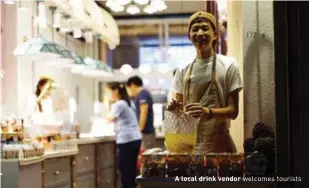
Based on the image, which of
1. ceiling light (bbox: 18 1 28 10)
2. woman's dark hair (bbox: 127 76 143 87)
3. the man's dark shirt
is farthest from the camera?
the man's dark shirt

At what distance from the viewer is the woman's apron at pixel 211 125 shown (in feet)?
6.21

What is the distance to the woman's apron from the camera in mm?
1893

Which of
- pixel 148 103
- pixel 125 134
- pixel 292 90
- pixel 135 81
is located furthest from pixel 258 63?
pixel 148 103

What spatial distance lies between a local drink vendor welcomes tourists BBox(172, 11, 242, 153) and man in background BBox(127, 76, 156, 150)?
286 centimetres

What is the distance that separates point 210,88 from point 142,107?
301 centimetres

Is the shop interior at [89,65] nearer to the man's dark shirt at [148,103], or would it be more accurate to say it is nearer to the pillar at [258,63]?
the pillar at [258,63]

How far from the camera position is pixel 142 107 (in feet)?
16.2

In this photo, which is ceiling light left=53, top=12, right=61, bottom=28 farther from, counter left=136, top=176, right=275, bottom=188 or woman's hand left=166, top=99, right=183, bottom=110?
counter left=136, top=176, right=275, bottom=188

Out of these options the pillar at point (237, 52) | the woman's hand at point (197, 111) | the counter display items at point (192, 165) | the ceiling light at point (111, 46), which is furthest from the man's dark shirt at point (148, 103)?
the counter display items at point (192, 165)

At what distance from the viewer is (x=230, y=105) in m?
1.91

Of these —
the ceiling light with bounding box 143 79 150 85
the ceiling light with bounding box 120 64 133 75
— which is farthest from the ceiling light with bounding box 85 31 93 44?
the ceiling light with bounding box 143 79 150 85

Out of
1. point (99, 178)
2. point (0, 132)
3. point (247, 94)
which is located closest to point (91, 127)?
point (99, 178)

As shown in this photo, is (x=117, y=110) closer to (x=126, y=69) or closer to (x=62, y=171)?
(x=126, y=69)

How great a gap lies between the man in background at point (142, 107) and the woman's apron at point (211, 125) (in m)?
2.91
